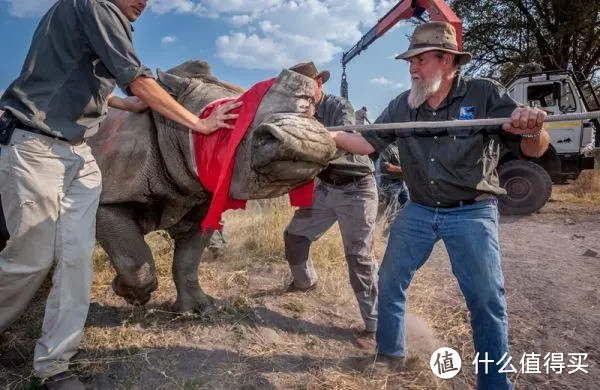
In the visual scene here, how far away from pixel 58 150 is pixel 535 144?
2530 mm

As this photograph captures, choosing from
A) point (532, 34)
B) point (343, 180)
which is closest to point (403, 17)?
point (532, 34)

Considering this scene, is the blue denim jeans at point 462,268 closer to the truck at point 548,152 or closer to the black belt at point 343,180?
the black belt at point 343,180

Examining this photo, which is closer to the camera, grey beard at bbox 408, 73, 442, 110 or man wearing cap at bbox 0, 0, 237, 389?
man wearing cap at bbox 0, 0, 237, 389

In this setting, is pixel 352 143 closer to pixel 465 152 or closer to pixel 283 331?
pixel 465 152

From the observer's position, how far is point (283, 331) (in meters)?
3.77

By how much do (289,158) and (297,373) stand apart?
165 centimetres

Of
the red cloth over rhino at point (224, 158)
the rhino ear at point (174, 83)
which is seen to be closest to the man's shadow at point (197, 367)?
the red cloth over rhino at point (224, 158)

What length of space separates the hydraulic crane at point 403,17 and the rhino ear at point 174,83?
23.5ft

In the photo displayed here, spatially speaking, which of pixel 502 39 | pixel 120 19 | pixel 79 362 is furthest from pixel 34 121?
pixel 502 39

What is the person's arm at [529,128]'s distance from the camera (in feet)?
8.29

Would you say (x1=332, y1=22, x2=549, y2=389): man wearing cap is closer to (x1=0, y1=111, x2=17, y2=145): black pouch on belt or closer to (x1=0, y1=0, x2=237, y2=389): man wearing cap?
(x1=0, y1=0, x2=237, y2=389): man wearing cap

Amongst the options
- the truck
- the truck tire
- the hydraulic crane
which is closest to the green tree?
the hydraulic crane

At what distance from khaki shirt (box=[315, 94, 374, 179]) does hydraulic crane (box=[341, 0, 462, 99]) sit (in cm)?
583

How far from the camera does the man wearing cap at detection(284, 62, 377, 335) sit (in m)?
3.96
